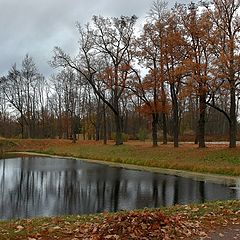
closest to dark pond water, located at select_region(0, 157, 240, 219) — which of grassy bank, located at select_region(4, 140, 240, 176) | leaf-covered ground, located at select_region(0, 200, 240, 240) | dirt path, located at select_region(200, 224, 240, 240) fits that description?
grassy bank, located at select_region(4, 140, 240, 176)

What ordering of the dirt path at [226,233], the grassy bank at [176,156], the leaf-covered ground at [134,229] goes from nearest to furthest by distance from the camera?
the leaf-covered ground at [134,229] < the dirt path at [226,233] < the grassy bank at [176,156]

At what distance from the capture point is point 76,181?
23.1 m

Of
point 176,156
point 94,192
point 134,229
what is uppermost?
point 176,156

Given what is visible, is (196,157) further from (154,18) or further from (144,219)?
(144,219)

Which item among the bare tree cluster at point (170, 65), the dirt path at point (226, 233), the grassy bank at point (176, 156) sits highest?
the bare tree cluster at point (170, 65)

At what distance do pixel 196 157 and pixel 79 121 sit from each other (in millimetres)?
45017

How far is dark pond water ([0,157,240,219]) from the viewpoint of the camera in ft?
50.9

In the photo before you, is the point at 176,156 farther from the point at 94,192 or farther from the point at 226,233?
the point at 226,233

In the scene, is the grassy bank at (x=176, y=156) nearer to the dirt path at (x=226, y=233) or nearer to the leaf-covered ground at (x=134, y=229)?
the dirt path at (x=226, y=233)

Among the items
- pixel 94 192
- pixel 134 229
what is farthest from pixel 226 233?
pixel 94 192

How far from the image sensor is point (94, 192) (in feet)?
62.6

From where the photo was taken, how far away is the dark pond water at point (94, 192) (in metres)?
15.5

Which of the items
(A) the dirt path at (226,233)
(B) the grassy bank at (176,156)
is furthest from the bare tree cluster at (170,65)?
(A) the dirt path at (226,233)

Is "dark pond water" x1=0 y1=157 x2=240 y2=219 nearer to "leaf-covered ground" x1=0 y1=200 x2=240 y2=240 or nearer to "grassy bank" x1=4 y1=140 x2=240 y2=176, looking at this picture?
"grassy bank" x1=4 y1=140 x2=240 y2=176
